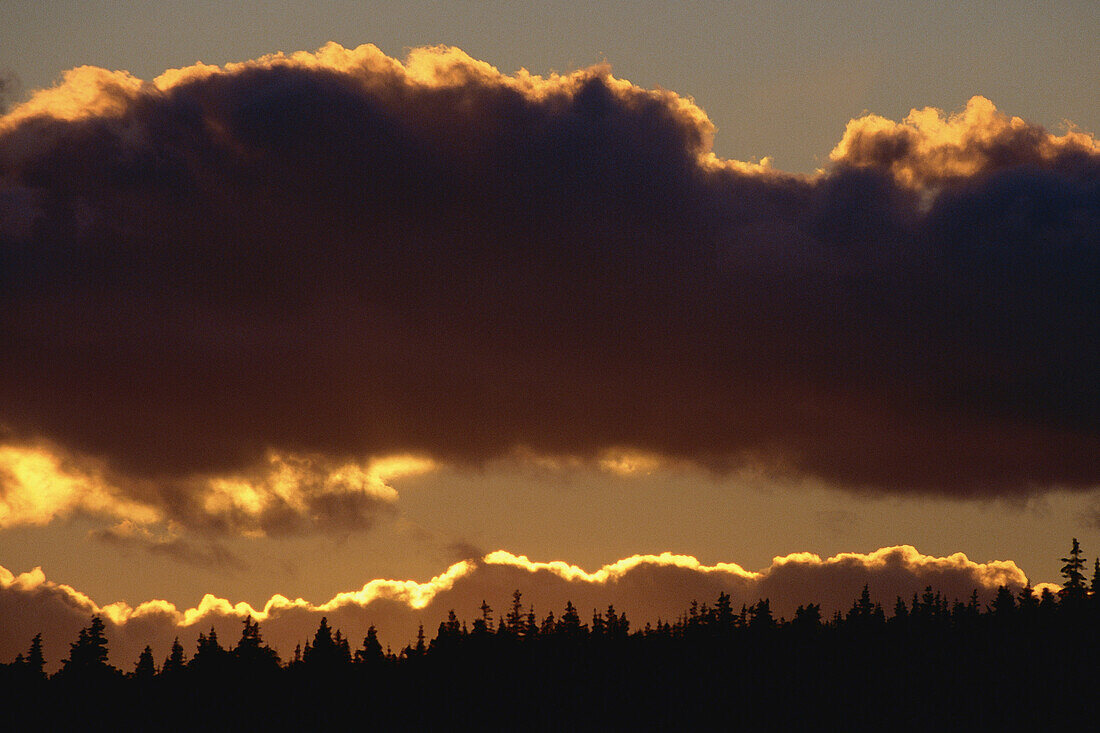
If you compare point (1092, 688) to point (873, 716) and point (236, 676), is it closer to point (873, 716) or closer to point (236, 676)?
point (873, 716)

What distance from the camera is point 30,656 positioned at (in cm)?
19800

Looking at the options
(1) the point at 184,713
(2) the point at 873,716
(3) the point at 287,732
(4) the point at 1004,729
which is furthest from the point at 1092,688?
(1) the point at 184,713

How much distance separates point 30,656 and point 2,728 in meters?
15.4

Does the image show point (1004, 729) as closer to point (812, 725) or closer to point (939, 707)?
point (939, 707)

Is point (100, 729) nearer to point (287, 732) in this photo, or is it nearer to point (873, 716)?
point (287, 732)

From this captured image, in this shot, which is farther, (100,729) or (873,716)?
(873,716)

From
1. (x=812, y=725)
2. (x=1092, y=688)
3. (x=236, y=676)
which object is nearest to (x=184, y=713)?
(x=236, y=676)

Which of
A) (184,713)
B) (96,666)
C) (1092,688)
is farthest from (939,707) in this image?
(96,666)

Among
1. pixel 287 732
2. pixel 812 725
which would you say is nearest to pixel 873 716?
pixel 812 725

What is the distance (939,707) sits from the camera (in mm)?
196000

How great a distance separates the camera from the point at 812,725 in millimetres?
199750

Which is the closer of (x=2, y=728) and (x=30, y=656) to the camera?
(x=2, y=728)

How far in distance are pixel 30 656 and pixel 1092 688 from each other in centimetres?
15751

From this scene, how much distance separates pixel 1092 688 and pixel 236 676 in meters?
127
